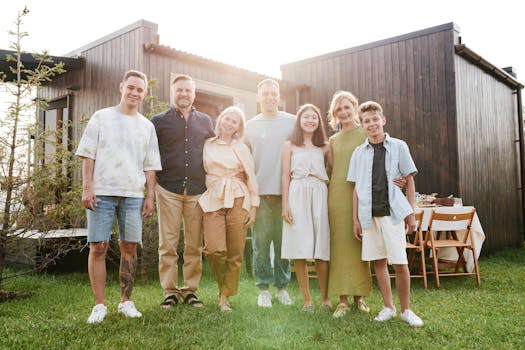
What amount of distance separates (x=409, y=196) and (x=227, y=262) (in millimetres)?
1533

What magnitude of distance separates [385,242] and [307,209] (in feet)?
2.18

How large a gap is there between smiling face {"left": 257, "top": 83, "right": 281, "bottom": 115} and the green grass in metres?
1.76

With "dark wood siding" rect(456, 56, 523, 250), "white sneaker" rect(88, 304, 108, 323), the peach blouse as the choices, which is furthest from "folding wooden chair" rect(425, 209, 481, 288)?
"white sneaker" rect(88, 304, 108, 323)

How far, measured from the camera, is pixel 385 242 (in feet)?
11.1

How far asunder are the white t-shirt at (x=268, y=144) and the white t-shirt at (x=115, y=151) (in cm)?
105

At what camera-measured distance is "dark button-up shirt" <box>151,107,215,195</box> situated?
369 centimetres

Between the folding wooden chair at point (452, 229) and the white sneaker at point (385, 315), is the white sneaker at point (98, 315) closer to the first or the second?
the white sneaker at point (385, 315)

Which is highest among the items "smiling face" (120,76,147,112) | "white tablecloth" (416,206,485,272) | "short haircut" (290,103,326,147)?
"smiling face" (120,76,147,112)

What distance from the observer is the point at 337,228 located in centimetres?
366

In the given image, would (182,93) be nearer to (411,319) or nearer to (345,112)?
(345,112)

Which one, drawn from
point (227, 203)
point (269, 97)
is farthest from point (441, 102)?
point (227, 203)

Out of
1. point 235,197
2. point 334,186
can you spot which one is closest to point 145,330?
point 235,197

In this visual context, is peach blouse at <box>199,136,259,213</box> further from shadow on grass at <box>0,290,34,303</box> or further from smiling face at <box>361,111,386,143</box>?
shadow on grass at <box>0,290,34,303</box>

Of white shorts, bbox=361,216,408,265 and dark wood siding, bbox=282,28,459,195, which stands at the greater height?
dark wood siding, bbox=282,28,459,195
